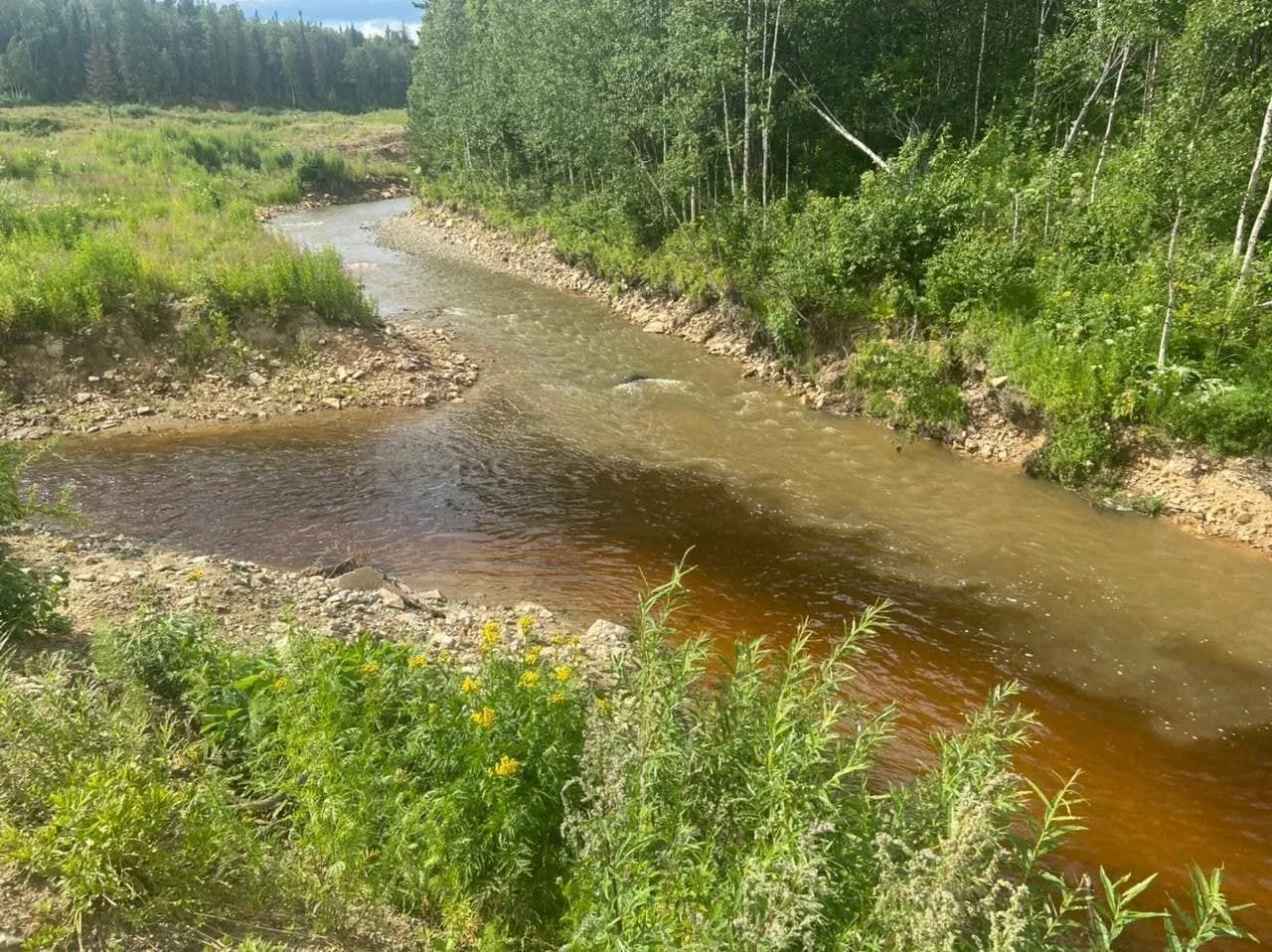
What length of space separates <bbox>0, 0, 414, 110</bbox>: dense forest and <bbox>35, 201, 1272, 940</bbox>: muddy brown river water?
348 ft

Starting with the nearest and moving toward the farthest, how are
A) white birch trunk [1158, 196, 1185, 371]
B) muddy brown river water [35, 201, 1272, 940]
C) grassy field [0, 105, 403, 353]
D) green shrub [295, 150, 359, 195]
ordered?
muddy brown river water [35, 201, 1272, 940] → white birch trunk [1158, 196, 1185, 371] → grassy field [0, 105, 403, 353] → green shrub [295, 150, 359, 195]

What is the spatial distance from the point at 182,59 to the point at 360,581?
125 m

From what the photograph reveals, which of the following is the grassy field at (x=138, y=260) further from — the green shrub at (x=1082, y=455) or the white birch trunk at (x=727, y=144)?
the green shrub at (x=1082, y=455)

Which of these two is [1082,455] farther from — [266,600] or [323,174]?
[323,174]

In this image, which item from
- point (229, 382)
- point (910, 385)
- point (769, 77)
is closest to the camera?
point (910, 385)

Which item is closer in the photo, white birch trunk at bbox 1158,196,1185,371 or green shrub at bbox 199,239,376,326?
white birch trunk at bbox 1158,196,1185,371

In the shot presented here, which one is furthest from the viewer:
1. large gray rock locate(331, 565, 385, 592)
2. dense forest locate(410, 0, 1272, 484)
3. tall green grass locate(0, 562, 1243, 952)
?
dense forest locate(410, 0, 1272, 484)

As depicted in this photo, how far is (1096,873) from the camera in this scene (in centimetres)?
645

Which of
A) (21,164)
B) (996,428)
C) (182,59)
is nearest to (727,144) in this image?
(996,428)

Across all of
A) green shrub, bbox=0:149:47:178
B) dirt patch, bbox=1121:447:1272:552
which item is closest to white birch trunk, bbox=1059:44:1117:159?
dirt patch, bbox=1121:447:1272:552

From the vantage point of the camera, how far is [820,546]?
11852 millimetres

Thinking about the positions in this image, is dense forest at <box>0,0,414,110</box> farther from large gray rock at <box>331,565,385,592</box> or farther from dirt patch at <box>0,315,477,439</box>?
large gray rock at <box>331,565,385,592</box>

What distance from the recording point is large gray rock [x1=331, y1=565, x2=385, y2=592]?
9.36m

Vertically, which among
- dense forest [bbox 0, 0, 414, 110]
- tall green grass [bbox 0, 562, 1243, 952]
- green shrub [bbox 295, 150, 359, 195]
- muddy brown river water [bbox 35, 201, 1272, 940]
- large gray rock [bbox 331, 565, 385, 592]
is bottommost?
muddy brown river water [bbox 35, 201, 1272, 940]
